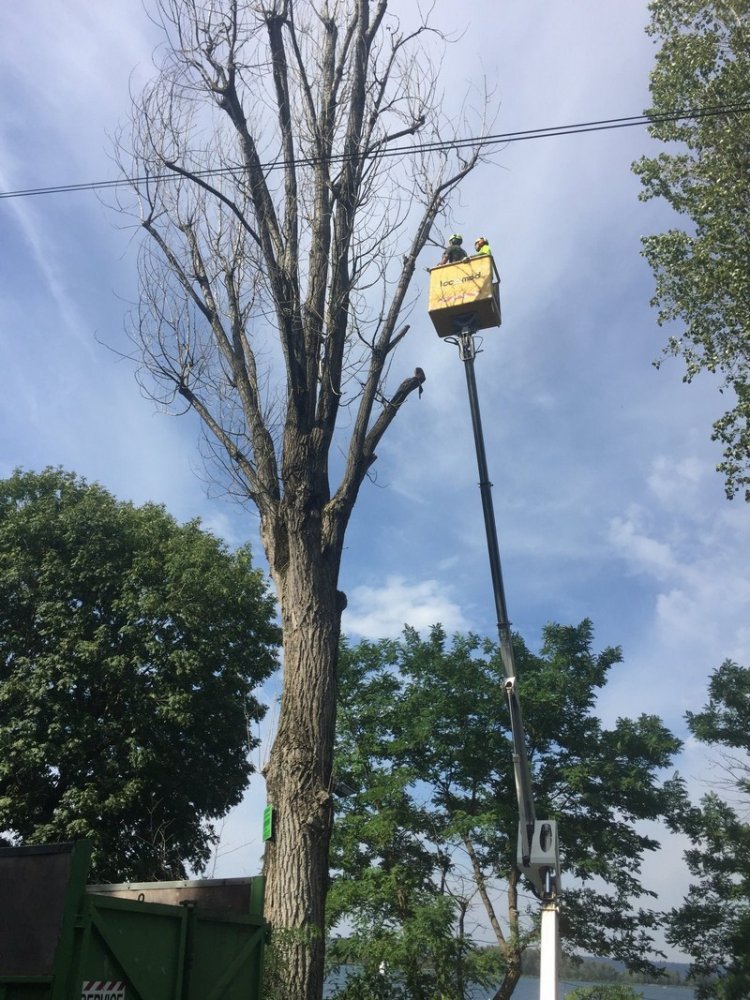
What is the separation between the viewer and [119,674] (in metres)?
15.4

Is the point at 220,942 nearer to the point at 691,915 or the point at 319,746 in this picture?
the point at 319,746

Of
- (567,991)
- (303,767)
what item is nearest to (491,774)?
(567,991)

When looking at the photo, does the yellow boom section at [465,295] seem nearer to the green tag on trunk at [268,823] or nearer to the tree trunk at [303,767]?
the tree trunk at [303,767]

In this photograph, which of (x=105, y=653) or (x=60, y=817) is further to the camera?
(x=105, y=653)

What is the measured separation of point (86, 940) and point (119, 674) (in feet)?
36.8

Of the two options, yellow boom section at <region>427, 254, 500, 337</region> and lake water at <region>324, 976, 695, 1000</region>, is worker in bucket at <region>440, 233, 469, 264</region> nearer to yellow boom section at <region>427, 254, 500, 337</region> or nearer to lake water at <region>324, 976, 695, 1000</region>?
yellow boom section at <region>427, 254, 500, 337</region>

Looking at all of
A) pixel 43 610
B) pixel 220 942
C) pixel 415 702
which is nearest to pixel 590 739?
pixel 415 702

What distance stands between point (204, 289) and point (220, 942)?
6308 millimetres

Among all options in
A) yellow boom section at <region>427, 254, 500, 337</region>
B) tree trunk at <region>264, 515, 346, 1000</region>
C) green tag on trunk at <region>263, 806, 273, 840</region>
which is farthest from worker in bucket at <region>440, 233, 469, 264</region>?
green tag on trunk at <region>263, 806, 273, 840</region>

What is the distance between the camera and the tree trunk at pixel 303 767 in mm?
6367

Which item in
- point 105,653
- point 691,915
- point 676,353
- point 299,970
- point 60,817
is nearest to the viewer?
point 299,970

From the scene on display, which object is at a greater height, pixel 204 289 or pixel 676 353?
pixel 676 353

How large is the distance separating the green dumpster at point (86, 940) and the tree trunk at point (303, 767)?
0.77m

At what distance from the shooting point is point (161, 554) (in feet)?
56.3
